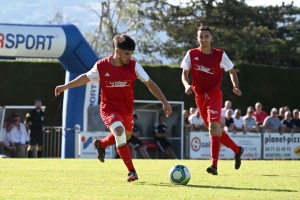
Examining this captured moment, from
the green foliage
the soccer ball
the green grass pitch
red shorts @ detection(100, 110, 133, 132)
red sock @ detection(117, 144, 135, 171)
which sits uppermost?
the green foliage

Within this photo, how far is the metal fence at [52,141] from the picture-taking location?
24766 mm

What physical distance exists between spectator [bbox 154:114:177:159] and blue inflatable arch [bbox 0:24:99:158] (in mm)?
3366

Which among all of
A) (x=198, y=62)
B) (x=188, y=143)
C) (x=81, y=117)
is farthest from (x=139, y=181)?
(x=188, y=143)

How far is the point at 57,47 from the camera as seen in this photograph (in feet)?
64.2

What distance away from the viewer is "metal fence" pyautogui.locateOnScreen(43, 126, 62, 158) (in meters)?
24.8

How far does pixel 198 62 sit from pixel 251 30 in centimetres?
3582

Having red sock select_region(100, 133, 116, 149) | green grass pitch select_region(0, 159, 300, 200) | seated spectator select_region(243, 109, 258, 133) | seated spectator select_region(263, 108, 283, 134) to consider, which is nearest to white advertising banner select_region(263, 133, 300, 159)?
seated spectator select_region(263, 108, 283, 134)

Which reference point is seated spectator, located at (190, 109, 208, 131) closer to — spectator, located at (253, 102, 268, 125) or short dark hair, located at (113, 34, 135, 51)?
spectator, located at (253, 102, 268, 125)

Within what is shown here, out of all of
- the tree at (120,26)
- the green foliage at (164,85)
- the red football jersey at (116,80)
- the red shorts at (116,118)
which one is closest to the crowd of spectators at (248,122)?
the green foliage at (164,85)

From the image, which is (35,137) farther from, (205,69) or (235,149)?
(205,69)

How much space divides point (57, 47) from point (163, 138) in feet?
18.6

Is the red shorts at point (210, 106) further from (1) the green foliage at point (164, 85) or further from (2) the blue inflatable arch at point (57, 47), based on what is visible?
(1) the green foliage at point (164, 85)

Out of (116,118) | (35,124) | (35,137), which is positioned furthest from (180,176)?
(35,137)

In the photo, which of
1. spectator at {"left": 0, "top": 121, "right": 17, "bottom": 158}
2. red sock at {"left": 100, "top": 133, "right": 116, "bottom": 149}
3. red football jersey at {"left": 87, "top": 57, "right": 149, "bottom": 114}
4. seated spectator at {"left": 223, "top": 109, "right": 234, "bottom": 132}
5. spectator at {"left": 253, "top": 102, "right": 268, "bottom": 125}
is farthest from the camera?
spectator at {"left": 253, "top": 102, "right": 268, "bottom": 125}
